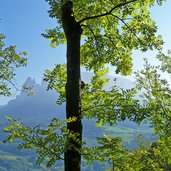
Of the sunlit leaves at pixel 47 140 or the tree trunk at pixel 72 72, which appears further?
the tree trunk at pixel 72 72

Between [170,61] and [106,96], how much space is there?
1526 centimetres

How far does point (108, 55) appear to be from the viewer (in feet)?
50.7

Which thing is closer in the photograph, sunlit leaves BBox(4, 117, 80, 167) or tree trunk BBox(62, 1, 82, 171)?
sunlit leaves BBox(4, 117, 80, 167)

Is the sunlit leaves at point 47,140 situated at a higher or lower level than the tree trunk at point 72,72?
lower

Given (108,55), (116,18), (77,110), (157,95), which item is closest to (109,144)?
(77,110)

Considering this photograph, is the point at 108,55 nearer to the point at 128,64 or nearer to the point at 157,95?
the point at 128,64

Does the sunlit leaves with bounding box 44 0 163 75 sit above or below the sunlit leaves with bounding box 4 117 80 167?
above

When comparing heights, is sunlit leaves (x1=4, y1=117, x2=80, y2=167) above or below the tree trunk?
below

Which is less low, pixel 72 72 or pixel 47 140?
pixel 72 72

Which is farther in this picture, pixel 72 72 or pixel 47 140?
pixel 72 72

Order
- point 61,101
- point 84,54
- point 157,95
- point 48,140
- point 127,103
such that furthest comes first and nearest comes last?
point 157,95
point 84,54
point 61,101
point 127,103
point 48,140

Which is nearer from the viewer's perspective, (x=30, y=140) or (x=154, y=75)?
(x=30, y=140)

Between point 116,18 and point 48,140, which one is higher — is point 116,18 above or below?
above

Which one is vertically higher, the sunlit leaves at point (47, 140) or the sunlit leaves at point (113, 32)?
the sunlit leaves at point (113, 32)
